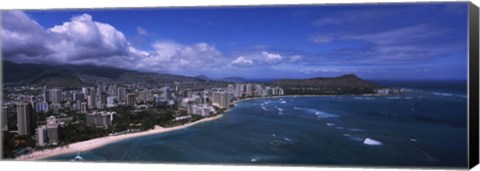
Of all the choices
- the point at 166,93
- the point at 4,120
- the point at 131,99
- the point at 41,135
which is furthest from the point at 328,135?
the point at 4,120

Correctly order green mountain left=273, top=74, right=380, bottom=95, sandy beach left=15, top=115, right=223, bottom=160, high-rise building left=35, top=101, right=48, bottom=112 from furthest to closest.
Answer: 1. high-rise building left=35, top=101, right=48, bottom=112
2. sandy beach left=15, top=115, right=223, bottom=160
3. green mountain left=273, top=74, right=380, bottom=95

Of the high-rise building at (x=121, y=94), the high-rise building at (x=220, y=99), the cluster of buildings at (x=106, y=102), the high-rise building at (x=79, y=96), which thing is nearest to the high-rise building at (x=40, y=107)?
the cluster of buildings at (x=106, y=102)

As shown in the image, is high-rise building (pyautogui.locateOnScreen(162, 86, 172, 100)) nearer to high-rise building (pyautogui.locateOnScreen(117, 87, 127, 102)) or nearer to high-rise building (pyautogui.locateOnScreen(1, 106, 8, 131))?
high-rise building (pyautogui.locateOnScreen(117, 87, 127, 102))

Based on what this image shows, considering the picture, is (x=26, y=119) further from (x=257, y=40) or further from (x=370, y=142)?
(x=370, y=142)

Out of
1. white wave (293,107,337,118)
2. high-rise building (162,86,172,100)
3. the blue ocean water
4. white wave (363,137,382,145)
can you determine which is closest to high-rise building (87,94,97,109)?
the blue ocean water

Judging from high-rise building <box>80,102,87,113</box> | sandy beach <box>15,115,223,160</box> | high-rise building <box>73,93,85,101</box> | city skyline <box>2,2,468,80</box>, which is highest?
city skyline <box>2,2,468,80</box>

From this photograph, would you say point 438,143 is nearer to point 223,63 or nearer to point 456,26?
point 456,26

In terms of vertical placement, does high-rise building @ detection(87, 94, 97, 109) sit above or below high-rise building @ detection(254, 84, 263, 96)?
below
